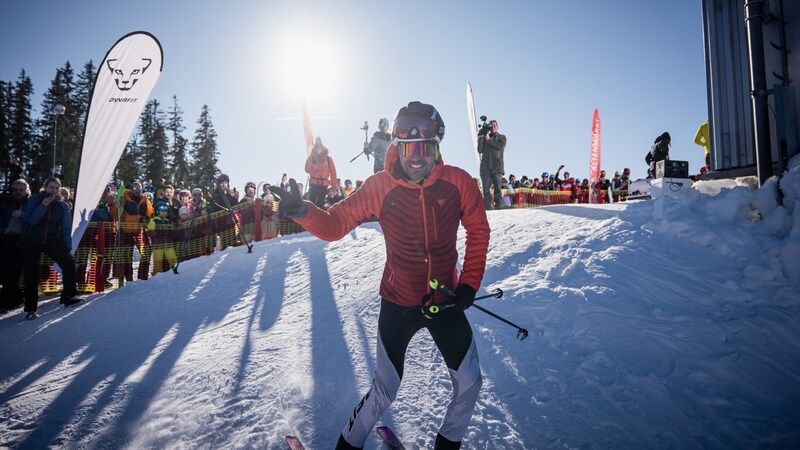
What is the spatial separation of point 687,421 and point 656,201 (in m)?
3.91

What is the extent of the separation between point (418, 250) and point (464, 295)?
1.26 feet

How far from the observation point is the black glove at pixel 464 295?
220cm

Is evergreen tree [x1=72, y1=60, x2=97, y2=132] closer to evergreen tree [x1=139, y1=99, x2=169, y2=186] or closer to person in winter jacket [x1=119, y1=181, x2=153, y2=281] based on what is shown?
evergreen tree [x1=139, y1=99, x2=169, y2=186]

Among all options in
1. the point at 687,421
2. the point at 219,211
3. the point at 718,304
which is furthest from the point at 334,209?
the point at 219,211

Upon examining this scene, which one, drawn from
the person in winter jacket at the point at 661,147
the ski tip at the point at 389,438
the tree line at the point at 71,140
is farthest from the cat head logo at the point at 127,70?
the tree line at the point at 71,140

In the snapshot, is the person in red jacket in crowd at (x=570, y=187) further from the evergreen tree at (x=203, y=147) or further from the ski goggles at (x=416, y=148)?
the evergreen tree at (x=203, y=147)

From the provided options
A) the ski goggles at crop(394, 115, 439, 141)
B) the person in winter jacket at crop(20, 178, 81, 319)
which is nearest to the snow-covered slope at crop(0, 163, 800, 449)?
the person in winter jacket at crop(20, 178, 81, 319)

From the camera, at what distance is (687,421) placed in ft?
9.34

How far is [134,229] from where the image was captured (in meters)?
9.12

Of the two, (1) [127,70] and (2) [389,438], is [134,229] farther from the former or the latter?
(2) [389,438]

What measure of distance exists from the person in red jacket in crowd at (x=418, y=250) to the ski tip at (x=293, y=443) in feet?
1.96

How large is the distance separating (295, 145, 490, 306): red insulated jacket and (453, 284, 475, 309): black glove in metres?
0.06

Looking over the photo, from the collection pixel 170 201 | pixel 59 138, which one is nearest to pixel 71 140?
pixel 59 138

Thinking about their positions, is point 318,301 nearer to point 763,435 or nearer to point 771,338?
point 763,435
